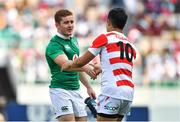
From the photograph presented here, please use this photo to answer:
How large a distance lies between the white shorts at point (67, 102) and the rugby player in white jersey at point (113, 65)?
1.06 metres

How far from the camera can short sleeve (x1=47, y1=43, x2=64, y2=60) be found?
9311mm

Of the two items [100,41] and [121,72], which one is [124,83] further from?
[100,41]

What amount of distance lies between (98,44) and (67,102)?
1.41 meters

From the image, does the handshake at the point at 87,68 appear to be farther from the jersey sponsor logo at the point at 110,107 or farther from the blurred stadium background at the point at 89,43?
the blurred stadium background at the point at 89,43

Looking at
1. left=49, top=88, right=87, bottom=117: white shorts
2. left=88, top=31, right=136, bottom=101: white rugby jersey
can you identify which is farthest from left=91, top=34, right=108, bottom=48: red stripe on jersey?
left=49, top=88, right=87, bottom=117: white shorts

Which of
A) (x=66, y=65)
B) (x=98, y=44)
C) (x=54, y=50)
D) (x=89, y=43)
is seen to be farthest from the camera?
(x=89, y=43)

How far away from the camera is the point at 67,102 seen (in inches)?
374

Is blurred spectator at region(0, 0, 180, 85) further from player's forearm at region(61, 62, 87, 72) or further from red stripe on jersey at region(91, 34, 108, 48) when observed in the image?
red stripe on jersey at region(91, 34, 108, 48)

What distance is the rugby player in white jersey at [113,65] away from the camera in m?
8.40

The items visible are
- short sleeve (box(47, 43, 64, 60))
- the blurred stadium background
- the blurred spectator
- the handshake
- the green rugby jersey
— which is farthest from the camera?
the blurred spectator

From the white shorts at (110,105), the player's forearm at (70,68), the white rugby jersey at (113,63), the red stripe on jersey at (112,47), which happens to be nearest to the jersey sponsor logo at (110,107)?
the white shorts at (110,105)

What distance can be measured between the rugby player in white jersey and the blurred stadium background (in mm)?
7788

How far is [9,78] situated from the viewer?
22.2 metres

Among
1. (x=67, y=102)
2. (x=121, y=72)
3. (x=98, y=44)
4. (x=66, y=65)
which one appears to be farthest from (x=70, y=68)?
(x=67, y=102)
